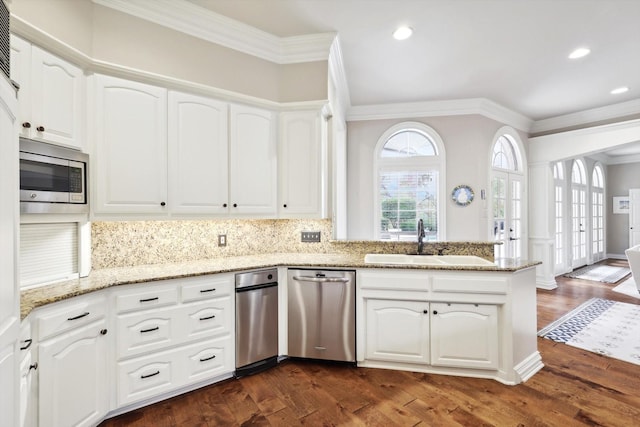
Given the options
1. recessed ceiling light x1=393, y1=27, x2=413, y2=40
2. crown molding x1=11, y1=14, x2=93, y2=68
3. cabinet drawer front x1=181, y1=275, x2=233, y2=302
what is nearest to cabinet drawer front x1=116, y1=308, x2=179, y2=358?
cabinet drawer front x1=181, y1=275, x2=233, y2=302

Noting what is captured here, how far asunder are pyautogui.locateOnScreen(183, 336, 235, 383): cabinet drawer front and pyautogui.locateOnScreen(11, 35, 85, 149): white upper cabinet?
1.59 m

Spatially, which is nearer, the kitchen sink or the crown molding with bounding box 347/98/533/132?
the kitchen sink

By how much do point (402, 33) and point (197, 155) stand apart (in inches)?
84.2

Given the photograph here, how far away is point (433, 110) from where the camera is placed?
4.62 metres

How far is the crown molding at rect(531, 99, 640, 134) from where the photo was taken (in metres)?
4.53

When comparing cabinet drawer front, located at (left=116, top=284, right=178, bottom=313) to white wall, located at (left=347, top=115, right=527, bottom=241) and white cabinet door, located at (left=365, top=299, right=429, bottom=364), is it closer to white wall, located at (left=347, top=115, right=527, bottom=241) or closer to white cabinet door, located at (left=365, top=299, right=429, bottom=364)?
white cabinet door, located at (left=365, top=299, right=429, bottom=364)

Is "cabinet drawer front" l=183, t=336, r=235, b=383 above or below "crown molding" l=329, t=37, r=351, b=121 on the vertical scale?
below

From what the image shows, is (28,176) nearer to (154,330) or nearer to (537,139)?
(154,330)

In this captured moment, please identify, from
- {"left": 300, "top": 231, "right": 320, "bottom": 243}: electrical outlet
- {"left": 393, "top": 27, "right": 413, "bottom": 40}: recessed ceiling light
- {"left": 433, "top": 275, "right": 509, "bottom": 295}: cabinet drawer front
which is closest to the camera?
{"left": 433, "top": 275, "right": 509, "bottom": 295}: cabinet drawer front

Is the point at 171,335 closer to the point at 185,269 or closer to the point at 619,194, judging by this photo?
the point at 185,269

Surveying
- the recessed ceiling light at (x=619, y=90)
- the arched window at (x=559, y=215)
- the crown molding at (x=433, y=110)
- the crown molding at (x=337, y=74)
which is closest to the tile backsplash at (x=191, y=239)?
the crown molding at (x=337, y=74)

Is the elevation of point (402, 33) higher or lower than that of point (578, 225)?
higher

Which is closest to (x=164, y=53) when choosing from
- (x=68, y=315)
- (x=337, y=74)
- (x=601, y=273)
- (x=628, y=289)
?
(x=337, y=74)

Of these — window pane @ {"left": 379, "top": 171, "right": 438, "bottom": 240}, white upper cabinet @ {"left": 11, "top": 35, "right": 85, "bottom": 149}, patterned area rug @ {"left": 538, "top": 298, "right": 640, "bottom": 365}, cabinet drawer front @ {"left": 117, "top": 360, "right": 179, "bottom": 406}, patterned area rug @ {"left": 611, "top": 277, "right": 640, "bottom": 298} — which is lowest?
patterned area rug @ {"left": 538, "top": 298, "right": 640, "bottom": 365}
